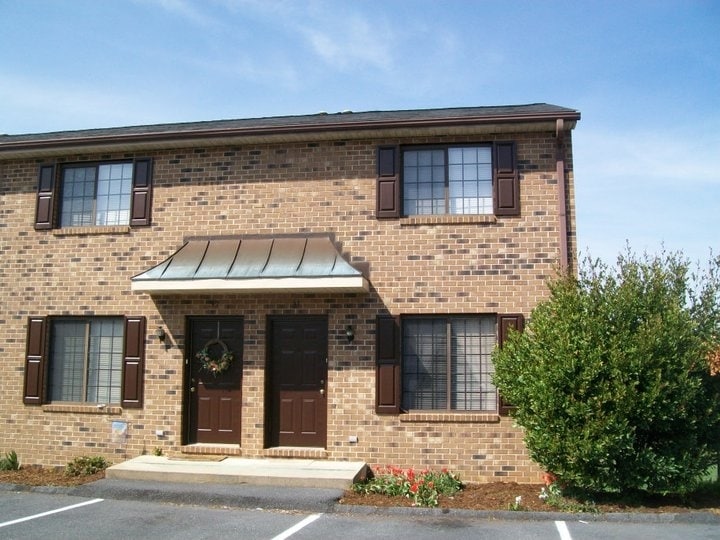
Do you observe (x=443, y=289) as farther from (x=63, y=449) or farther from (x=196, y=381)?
(x=63, y=449)

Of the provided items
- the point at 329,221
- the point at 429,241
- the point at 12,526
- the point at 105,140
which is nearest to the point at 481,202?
the point at 429,241

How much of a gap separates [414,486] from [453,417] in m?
1.42

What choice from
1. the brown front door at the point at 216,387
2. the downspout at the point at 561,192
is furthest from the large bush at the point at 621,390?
the brown front door at the point at 216,387

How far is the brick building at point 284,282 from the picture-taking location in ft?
33.3

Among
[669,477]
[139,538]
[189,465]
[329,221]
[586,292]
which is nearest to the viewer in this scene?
[139,538]

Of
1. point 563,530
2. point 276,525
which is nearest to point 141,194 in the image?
point 276,525

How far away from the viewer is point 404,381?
10320 mm

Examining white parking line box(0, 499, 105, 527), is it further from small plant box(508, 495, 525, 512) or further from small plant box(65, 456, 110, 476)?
small plant box(508, 495, 525, 512)

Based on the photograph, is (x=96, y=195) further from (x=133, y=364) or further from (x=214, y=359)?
(x=214, y=359)

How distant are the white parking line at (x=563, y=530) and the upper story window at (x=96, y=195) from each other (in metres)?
8.09

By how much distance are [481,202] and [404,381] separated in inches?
119

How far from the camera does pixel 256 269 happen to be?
33.1ft

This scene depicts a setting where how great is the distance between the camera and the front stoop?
9.16 m

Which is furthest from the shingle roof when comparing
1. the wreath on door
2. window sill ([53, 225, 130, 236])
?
the wreath on door
